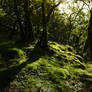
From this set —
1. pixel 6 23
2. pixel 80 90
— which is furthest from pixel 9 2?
pixel 80 90

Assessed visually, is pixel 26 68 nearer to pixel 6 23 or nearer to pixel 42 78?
pixel 42 78

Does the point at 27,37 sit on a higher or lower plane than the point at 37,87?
higher

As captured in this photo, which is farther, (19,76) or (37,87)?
(19,76)

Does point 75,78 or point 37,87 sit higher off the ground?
point 37,87

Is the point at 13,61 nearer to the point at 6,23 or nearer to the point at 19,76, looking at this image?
the point at 19,76

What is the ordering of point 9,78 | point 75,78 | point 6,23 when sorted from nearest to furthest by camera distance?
point 9,78, point 75,78, point 6,23

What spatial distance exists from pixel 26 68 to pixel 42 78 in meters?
1.33

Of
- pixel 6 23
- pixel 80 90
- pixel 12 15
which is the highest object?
pixel 12 15

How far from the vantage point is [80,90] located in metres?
5.45

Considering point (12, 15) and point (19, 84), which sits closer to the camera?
point (19, 84)

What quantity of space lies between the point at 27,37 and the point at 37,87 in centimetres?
877

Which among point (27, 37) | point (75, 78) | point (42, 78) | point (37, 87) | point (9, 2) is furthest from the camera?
point (9, 2)

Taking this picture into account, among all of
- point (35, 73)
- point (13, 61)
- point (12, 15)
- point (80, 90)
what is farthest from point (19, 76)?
point (12, 15)

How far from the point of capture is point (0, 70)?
5805 millimetres
